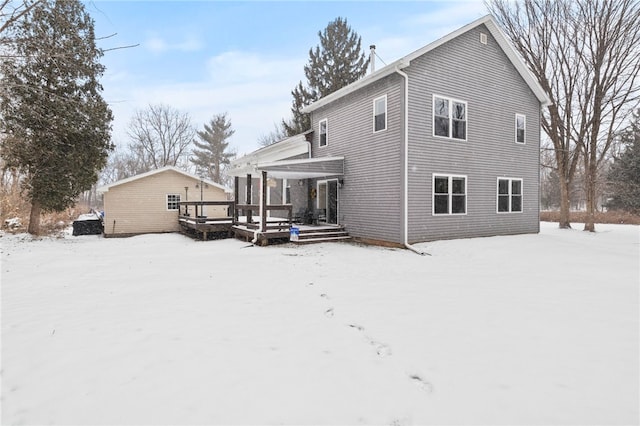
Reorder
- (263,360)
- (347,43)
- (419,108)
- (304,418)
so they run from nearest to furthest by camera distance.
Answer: (304,418)
(263,360)
(419,108)
(347,43)

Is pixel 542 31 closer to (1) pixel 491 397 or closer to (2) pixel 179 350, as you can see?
(1) pixel 491 397

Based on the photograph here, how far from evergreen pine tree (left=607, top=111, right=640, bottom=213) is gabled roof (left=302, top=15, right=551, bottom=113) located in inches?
615

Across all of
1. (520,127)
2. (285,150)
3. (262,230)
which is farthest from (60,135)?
(520,127)

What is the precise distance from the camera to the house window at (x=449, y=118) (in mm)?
11031

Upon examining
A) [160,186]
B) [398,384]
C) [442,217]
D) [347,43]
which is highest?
[347,43]

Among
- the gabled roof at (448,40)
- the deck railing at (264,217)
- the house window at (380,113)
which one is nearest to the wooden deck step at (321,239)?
the deck railing at (264,217)

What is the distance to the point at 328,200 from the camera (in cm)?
1402

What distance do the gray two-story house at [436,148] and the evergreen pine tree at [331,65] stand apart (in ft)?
45.3

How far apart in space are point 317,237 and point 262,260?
12.5 ft

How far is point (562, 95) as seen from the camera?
56.4ft

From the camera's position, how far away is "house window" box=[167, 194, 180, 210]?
1767 cm

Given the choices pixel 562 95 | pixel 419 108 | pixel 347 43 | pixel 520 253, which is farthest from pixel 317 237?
pixel 347 43

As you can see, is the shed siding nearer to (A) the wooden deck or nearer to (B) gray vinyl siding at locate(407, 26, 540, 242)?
(A) the wooden deck

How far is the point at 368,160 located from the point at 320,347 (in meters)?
9.03
